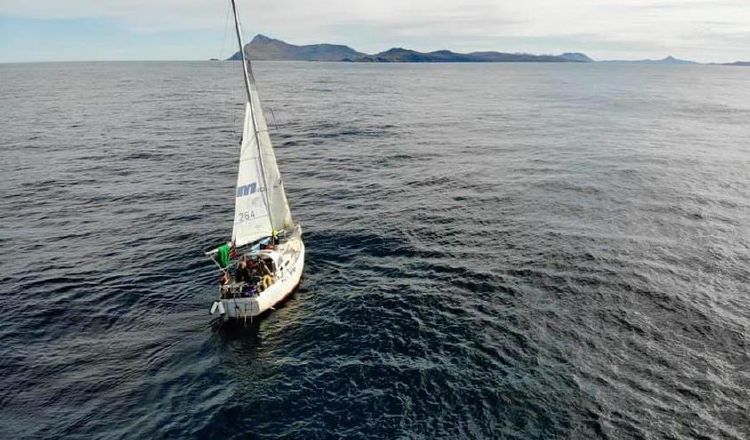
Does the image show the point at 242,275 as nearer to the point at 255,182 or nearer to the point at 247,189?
the point at 247,189

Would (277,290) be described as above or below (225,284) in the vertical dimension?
below

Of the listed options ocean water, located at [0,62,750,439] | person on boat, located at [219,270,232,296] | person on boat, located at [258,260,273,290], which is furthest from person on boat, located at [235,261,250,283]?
ocean water, located at [0,62,750,439]

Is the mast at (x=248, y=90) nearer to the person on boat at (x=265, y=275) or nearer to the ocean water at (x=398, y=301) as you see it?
the person on boat at (x=265, y=275)

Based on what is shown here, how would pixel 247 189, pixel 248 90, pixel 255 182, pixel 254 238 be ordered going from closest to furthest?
1. pixel 248 90
2. pixel 247 189
3. pixel 255 182
4. pixel 254 238

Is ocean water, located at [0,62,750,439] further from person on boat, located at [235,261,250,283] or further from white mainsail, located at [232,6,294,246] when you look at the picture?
white mainsail, located at [232,6,294,246]

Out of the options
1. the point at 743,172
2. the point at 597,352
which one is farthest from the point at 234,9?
the point at 743,172

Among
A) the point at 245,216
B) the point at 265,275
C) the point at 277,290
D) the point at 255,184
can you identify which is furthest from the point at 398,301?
the point at 255,184

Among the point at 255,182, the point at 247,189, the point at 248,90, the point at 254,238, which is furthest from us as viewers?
the point at 254,238
